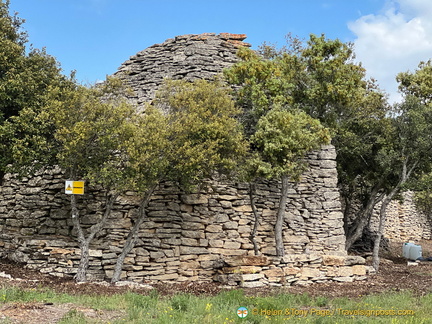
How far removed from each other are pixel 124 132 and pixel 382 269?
993cm

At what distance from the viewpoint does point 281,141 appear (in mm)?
10531

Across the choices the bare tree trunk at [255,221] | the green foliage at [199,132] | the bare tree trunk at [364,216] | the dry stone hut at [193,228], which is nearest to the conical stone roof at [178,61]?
the dry stone hut at [193,228]

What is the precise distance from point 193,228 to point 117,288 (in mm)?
2922

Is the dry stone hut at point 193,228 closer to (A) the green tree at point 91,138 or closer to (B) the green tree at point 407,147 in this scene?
(A) the green tree at point 91,138

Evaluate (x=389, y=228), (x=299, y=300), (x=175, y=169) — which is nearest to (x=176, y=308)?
(x=299, y=300)

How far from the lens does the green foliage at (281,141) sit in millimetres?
10445

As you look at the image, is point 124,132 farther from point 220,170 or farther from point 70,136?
point 220,170

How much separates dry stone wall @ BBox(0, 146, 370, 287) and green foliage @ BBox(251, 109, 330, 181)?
1.61 metres

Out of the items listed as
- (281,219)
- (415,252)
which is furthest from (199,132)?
(415,252)

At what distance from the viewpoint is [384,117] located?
48.6 feet

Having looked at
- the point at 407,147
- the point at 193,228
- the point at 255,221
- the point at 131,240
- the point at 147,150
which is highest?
the point at 407,147

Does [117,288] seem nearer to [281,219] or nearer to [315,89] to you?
[281,219]

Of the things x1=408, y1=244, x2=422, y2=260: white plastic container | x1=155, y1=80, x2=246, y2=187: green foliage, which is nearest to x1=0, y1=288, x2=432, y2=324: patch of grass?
x1=155, y1=80, x2=246, y2=187: green foliage

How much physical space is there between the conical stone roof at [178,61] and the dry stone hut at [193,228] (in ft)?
0.13
